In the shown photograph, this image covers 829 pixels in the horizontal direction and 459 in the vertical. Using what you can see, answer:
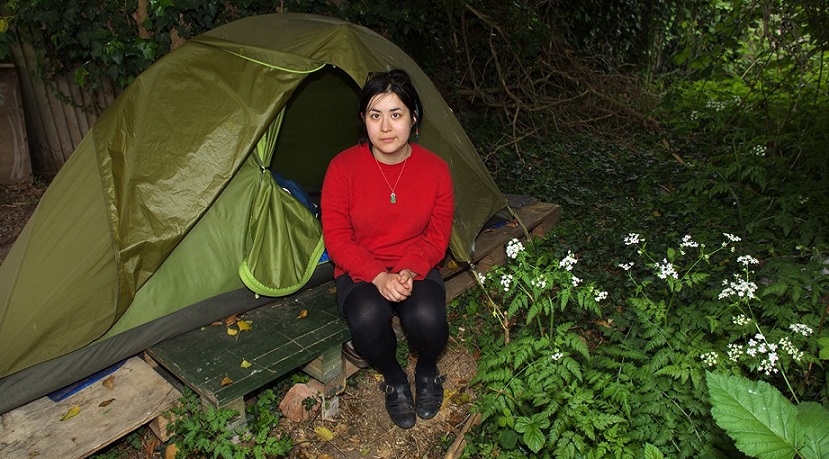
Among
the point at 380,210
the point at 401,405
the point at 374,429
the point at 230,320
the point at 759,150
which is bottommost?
the point at 374,429

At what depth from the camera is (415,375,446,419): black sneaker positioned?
2.37 m

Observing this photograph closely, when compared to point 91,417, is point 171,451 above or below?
below

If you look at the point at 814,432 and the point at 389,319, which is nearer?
the point at 814,432

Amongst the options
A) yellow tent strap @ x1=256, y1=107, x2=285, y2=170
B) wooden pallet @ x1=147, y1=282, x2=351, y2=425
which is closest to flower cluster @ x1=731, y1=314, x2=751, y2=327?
wooden pallet @ x1=147, y1=282, x2=351, y2=425

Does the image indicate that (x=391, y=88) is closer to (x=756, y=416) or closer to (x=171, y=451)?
(x=756, y=416)

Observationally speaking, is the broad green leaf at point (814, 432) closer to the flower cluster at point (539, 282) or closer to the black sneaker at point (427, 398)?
the flower cluster at point (539, 282)

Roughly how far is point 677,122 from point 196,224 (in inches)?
249

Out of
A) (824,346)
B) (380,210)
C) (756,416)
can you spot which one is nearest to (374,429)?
(380,210)

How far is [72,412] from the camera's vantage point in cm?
207

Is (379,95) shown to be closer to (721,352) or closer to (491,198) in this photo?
(491,198)

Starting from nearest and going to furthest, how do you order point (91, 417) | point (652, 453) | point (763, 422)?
point (763, 422) < point (652, 453) < point (91, 417)

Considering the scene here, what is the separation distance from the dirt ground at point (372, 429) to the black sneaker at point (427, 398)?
0.21 ft

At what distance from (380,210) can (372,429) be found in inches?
40.4

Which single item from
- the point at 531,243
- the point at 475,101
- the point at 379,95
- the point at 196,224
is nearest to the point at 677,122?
the point at 475,101
